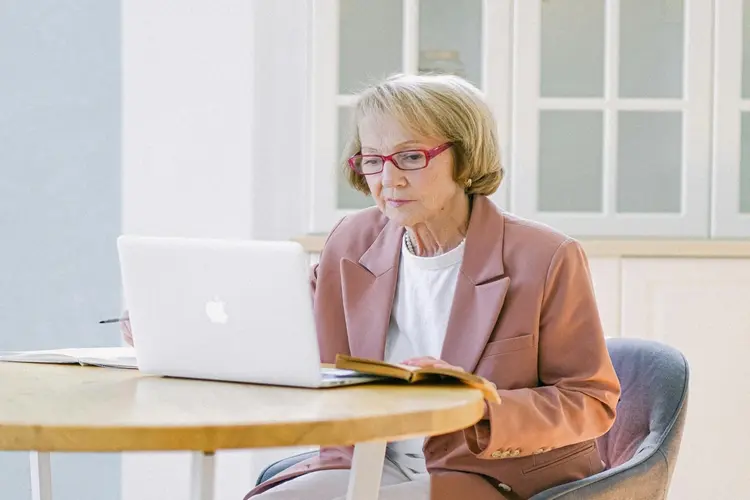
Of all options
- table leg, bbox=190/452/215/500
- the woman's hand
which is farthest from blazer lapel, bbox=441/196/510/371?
table leg, bbox=190/452/215/500

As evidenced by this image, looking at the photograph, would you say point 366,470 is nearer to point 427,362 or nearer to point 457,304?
point 427,362

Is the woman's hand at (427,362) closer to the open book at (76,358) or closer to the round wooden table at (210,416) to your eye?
the round wooden table at (210,416)

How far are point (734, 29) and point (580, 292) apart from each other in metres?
1.89

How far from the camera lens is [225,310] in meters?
1.63

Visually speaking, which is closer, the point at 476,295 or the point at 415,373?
the point at 415,373

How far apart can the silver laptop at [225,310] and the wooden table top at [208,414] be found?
3 cm

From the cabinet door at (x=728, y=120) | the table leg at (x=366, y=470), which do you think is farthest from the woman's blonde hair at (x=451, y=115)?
the cabinet door at (x=728, y=120)

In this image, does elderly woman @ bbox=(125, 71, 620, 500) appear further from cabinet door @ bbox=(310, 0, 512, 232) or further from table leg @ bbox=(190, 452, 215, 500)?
cabinet door @ bbox=(310, 0, 512, 232)

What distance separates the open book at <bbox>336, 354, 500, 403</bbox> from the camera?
1.62 m

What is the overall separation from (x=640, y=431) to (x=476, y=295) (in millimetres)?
402

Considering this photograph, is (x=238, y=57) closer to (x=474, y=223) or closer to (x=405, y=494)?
(x=474, y=223)

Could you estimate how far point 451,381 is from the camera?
65.8 inches

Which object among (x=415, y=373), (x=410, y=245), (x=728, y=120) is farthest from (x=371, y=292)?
(x=728, y=120)

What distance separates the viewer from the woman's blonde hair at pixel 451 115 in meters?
2.07
